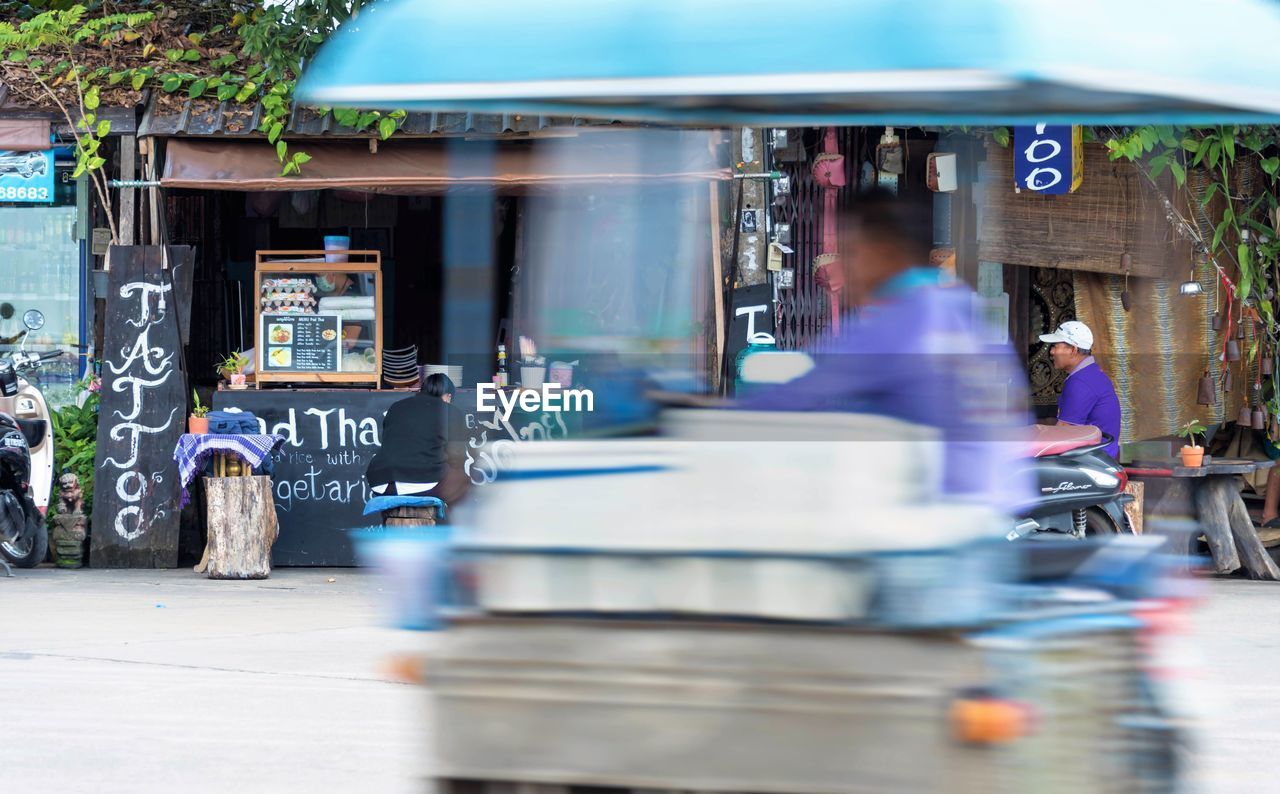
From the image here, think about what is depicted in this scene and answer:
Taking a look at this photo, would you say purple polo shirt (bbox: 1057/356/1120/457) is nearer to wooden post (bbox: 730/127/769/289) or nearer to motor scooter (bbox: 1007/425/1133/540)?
motor scooter (bbox: 1007/425/1133/540)

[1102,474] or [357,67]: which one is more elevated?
[357,67]

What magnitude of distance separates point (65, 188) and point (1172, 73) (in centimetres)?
1102

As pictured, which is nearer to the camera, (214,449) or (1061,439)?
(1061,439)

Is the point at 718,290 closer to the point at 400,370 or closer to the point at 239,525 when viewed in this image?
the point at 400,370

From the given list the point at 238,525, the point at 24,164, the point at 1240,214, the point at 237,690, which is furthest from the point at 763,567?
the point at 24,164

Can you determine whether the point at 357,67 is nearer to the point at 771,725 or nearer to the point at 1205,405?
the point at 771,725

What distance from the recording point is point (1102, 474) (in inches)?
388

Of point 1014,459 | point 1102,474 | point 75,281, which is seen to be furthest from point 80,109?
point 1014,459

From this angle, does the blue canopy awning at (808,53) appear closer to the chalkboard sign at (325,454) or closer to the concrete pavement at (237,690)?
the concrete pavement at (237,690)

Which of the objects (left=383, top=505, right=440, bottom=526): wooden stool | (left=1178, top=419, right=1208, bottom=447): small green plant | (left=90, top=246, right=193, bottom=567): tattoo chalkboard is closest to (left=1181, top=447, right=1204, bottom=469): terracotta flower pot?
(left=1178, top=419, right=1208, bottom=447): small green plant

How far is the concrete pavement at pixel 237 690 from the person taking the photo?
5.56 m

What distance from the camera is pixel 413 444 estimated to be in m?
10.5

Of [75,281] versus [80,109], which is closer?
[80,109]

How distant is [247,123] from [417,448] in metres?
2.72
